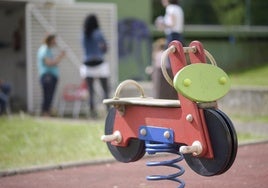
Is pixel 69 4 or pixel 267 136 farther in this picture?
pixel 69 4

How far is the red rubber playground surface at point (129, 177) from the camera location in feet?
20.7

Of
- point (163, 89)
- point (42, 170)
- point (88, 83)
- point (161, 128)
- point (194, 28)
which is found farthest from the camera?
point (194, 28)

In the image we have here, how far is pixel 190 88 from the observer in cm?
484

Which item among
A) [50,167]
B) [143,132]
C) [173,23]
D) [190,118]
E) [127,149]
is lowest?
[50,167]

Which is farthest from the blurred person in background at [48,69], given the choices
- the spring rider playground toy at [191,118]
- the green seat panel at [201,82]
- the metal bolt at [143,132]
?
the green seat panel at [201,82]

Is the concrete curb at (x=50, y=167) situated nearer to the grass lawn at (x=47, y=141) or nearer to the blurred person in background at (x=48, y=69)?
the grass lawn at (x=47, y=141)

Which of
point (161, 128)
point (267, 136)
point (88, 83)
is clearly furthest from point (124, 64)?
point (161, 128)

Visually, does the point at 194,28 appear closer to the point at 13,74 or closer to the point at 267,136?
the point at 13,74

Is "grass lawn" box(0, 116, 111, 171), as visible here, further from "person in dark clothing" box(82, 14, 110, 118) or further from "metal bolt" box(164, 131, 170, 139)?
"metal bolt" box(164, 131, 170, 139)

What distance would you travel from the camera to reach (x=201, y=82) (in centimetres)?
491

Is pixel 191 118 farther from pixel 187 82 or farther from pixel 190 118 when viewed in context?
pixel 187 82

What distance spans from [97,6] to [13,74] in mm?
2881

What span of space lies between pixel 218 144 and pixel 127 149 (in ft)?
4.22

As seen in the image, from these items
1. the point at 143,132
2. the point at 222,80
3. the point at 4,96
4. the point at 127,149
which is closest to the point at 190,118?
the point at 222,80
